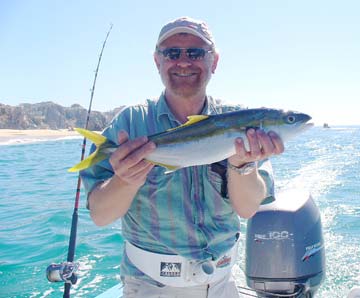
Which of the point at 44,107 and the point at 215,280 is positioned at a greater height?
the point at 44,107

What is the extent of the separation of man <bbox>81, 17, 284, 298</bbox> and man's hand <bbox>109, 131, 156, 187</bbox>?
0.15 meters

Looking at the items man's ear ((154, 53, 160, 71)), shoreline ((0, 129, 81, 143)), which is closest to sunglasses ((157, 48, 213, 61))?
man's ear ((154, 53, 160, 71))

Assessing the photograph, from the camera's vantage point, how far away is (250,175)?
279 cm

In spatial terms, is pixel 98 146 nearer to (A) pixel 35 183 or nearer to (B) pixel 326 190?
(B) pixel 326 190

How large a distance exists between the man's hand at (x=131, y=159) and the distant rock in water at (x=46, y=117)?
81341 millimetres

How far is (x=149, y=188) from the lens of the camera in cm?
282

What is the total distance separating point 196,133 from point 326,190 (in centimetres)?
1229

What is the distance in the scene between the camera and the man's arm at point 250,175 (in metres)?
2.60

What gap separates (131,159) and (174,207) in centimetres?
54

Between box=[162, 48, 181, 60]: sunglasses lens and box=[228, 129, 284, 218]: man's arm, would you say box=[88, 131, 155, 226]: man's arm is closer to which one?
box=[228, 129, 284, 218]: man's arm

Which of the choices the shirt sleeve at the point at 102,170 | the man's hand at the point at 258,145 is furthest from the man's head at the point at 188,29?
the man's hand at the point at 258,145

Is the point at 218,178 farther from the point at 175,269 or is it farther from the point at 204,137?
the point at 175,269

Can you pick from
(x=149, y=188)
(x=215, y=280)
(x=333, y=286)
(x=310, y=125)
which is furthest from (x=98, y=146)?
(x=333, y=286)

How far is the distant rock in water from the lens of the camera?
86.6m
